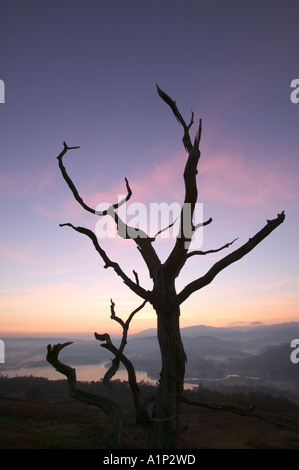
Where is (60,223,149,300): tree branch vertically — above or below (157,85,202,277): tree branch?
below

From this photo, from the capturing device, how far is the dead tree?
485 centimetres

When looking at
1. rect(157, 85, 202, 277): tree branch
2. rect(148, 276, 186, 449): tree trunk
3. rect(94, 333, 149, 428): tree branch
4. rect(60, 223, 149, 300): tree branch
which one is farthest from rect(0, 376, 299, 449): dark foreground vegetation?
rect(157, 85, 202, 277): tree branch

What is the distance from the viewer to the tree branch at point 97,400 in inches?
181

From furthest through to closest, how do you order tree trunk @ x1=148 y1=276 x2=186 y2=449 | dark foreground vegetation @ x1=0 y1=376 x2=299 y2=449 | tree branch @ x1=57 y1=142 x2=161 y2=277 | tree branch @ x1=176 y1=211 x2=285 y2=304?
1. dark foreground vegetation @ x1=0 y1=376 x2=299 y2=449
2. tree branch @ x1=57 y1=142 x2=161 y2=277
3. tree branch @ x1=176 y1=211 x2=285 y2=304
4. tree trunk @ x1=148 y1=276 x2=186 y2=449

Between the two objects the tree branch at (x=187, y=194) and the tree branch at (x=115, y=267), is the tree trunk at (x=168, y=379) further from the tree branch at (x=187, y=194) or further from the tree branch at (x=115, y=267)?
the tree branch at (x=187, y=194)

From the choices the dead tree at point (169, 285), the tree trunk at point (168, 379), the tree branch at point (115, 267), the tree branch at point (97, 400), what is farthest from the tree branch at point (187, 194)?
the tree branch at point (97, 400)

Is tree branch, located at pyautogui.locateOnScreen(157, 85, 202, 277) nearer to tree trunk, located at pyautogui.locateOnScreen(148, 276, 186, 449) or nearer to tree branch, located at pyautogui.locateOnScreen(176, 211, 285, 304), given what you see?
tree branch, located at pyautogui.locateOnScreen(176, 211, 285, 304)

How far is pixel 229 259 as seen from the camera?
5035 millimetres

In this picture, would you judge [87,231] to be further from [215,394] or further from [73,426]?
[215,394]

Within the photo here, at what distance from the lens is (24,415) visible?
19.7 metres

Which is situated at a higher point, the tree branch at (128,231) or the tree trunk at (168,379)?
the tree branch at (128,231)

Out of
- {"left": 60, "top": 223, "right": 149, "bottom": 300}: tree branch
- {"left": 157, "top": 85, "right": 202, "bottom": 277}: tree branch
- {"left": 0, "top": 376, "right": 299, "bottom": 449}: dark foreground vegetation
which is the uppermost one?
{"left": 157, "top": 85, "right": 202, "bottom": 277}: tree branch

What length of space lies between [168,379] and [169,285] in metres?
1.65

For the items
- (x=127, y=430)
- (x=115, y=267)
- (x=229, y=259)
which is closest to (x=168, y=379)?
(x=115, y=267)
